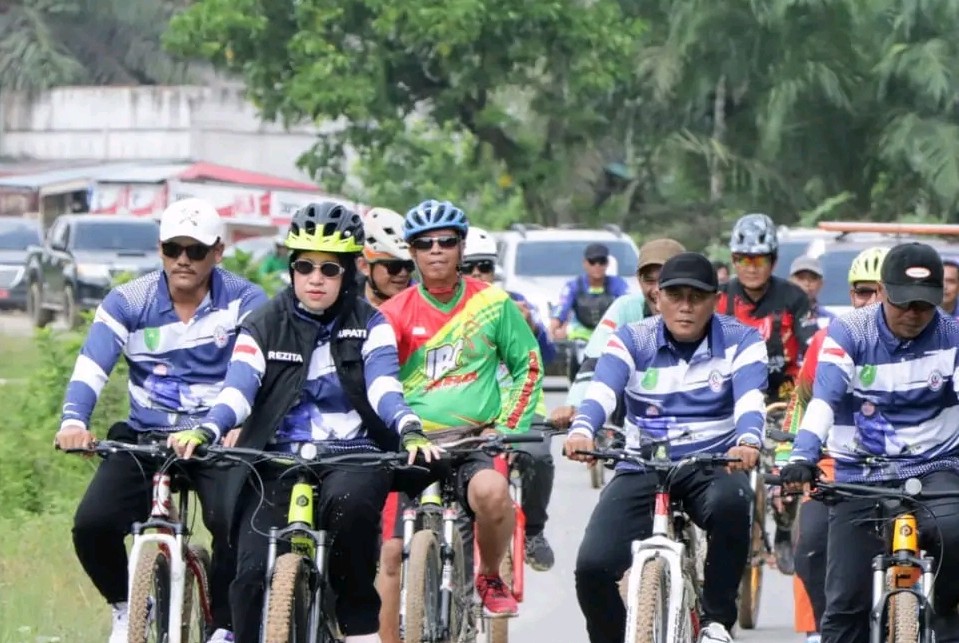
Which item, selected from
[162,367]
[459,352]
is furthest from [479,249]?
[162,367]

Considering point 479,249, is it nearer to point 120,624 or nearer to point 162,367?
point 162,367

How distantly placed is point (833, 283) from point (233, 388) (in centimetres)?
1559

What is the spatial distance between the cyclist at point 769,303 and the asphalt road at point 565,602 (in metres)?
0.54

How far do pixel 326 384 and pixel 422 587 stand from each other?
1.03 metres

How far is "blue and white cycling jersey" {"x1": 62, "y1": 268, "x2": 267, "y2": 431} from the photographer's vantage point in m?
9.26

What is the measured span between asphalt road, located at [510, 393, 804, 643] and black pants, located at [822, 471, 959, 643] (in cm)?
350

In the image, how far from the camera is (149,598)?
333 inches

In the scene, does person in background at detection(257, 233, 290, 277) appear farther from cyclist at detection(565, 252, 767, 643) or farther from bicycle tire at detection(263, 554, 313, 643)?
bicycle tire at detection(263, 554, 313, 643)

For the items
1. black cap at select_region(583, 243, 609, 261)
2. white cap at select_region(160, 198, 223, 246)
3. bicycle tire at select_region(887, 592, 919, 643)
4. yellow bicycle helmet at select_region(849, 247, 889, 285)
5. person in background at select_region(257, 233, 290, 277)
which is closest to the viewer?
bicycle tire at select_region(887, 592, 919, 643)

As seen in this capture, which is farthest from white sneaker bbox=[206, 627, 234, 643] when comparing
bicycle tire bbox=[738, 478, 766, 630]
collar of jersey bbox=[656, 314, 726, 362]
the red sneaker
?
bicycle tire bbox=[738, 478, 766, 630]

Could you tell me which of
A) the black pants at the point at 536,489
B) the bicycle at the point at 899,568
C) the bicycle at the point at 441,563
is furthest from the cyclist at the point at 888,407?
the black pants at the point at 536,489

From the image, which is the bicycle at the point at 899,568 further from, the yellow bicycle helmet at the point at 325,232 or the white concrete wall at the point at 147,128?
the white concrete wall at the point at 147,128

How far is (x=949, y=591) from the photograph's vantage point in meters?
8.45

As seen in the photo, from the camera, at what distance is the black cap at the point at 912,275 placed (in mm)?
8414
